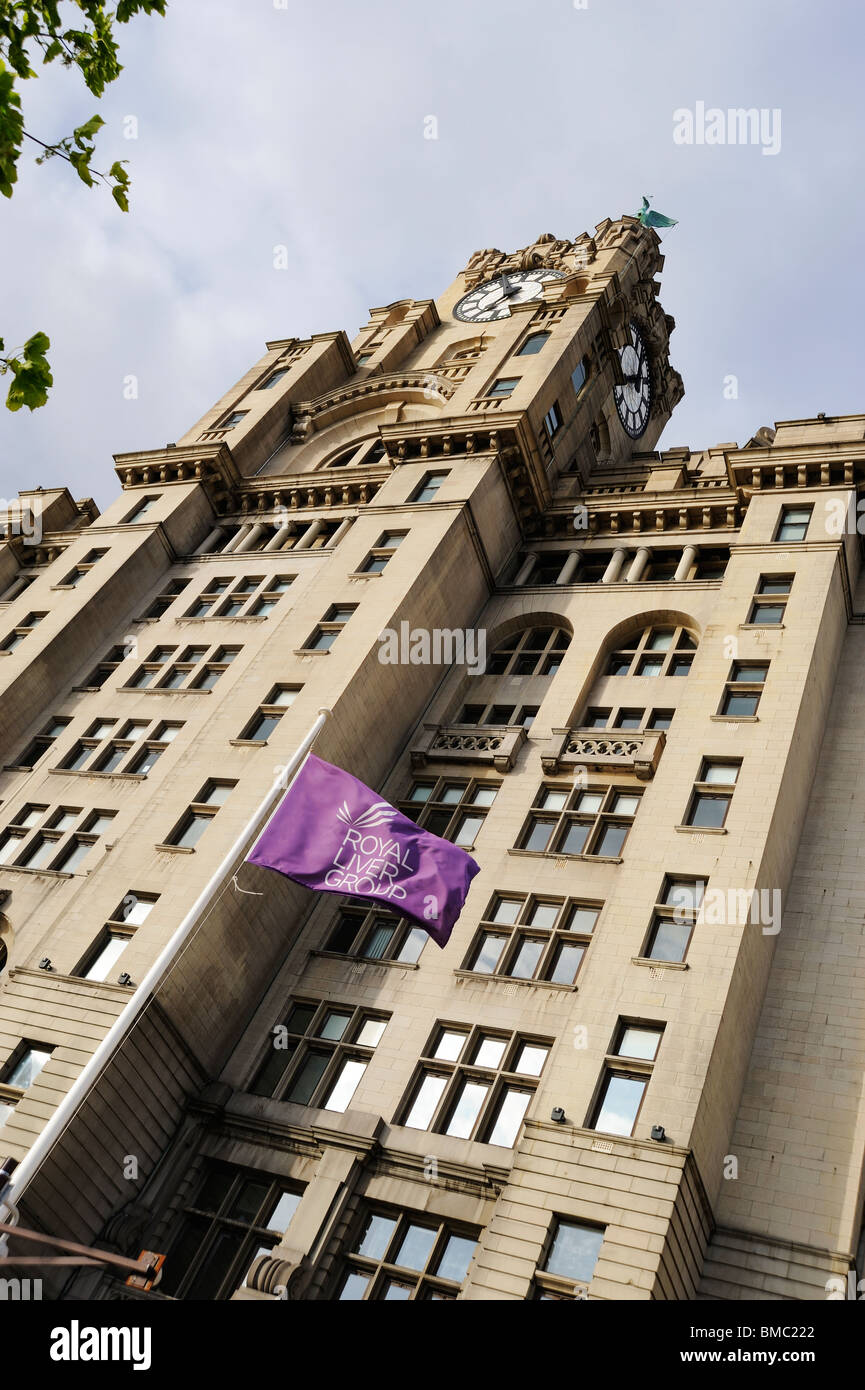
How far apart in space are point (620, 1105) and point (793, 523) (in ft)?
72.7

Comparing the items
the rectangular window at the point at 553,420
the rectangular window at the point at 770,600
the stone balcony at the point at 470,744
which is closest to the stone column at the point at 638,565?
the rectangular window at the point at 770,600

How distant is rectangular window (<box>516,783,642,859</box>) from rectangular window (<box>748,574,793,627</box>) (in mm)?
7381

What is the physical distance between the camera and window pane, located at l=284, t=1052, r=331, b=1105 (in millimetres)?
28991

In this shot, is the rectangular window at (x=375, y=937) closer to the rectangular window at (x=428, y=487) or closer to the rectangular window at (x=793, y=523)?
the rectangular window at (x=428, y=487)

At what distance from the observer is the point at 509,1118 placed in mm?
26562

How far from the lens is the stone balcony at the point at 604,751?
33094 mm

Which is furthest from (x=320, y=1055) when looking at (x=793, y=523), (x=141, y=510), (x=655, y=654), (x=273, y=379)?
(x=273, y=379)

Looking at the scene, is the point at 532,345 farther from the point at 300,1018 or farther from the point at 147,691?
the point at 300,1018

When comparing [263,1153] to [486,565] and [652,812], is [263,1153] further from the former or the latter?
[486,565]

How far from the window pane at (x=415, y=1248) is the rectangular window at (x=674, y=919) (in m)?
8.13

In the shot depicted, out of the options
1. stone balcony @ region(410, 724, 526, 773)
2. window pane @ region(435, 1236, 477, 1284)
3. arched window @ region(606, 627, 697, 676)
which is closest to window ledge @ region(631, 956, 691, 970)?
window pane @ region(435, 1236, 477, 1284)

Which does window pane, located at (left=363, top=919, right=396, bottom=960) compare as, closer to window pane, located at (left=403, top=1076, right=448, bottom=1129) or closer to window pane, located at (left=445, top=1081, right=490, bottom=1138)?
window pane, located at (left=403, top=1076, right=448, bottom=1129)
